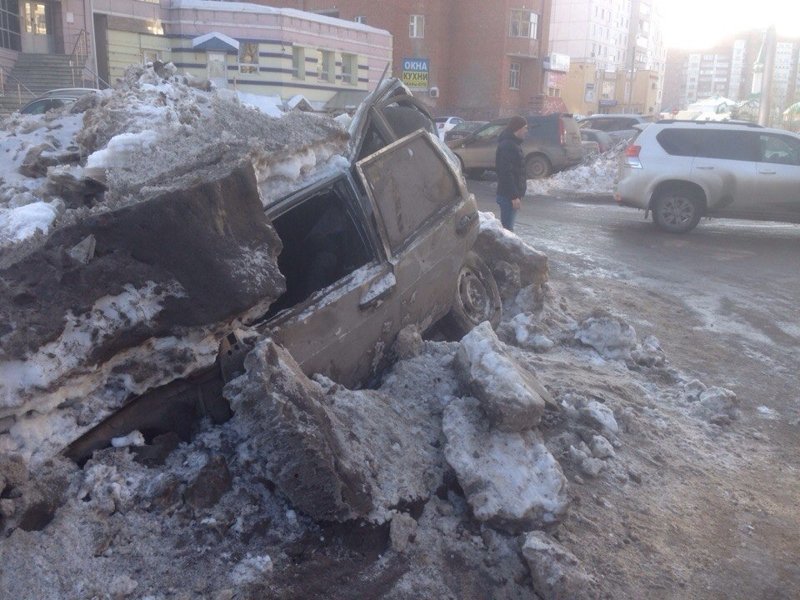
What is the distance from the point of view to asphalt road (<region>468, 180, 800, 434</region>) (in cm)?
654

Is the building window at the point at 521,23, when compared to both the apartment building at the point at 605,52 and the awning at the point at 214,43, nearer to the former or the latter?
the apartment building at the point at 605,52

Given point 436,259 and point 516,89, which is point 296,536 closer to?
point 436,259

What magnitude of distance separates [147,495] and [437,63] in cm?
5017

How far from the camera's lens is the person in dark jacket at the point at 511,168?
957 cm

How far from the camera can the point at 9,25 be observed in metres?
31.9

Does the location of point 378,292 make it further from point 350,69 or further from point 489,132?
point 350,69

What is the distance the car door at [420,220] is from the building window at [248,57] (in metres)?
34.6

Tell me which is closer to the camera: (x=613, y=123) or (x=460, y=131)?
(x=460, y=131)

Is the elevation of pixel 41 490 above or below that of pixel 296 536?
above

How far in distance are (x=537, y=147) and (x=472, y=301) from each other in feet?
52.5

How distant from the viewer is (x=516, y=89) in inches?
2074

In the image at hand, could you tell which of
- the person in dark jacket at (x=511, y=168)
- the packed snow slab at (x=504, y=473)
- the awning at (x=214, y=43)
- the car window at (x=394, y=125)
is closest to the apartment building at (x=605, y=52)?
the awning at (x=214, y=43)

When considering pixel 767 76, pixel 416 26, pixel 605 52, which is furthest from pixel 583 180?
pixel 605 52

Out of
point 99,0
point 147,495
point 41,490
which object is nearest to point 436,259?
point 147,495
